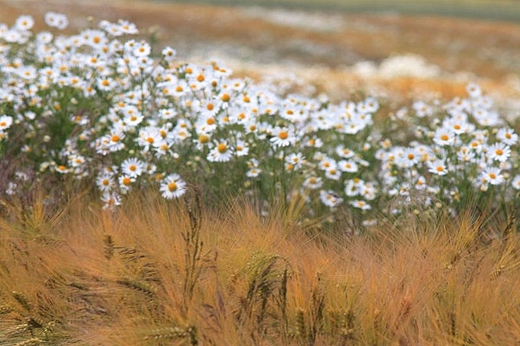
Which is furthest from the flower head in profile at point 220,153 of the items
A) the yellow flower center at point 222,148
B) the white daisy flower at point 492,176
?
the white daisy flower at point 492,176

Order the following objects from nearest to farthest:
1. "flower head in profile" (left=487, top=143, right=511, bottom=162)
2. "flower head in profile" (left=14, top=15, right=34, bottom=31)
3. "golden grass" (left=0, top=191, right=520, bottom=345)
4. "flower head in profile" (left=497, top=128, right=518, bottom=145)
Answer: "golden grass" (left=0, top=191, right=520, bottom=345), "flower head in profile" (left=487, top=143, right=511, bottom=162), "flower head in profile" (left=497, top=128, right=518, bottom=145), "flower head in profile" (left=14, top=15, right=34, bottom=31)

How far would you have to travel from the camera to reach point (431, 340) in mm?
2488

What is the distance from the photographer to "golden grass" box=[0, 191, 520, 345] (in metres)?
2.47

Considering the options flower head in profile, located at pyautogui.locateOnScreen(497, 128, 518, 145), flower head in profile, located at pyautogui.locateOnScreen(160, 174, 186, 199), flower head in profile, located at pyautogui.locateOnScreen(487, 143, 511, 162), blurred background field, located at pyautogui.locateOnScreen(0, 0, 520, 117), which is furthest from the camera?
blurred background field, located at pyautogui.locateOnScreen(0, 0, 520, 117)

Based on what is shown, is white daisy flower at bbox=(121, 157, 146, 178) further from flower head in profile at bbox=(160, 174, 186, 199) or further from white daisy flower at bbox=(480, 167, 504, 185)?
white daisy flower at bbox=(480, 167, 504, 185)

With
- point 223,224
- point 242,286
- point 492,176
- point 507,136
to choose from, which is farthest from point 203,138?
point 507,136

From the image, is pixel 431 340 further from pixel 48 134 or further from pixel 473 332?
pixel 48 134

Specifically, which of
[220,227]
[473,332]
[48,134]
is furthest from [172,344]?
[48,134]

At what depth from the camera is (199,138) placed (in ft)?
13.3

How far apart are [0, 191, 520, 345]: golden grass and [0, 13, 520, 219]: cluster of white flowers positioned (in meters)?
0.82

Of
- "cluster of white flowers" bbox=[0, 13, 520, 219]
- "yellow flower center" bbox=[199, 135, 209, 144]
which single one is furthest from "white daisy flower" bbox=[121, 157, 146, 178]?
"yellow flower center" bbox=[199, 135, 209, 144]

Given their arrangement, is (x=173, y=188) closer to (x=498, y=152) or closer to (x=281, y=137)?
(x=281, y=137)

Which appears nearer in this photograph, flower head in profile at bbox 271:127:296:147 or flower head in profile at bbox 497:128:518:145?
flower head in profile at bbox 271:127:296:147

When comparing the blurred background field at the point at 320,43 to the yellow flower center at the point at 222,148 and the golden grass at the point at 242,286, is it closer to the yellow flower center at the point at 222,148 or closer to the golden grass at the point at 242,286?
the yellow flower center at the point at 222,148
